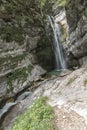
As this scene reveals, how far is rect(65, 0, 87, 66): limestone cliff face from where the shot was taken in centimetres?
1360

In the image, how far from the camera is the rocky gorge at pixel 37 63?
7.40 metres

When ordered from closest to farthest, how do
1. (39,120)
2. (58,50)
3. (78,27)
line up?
(39,120) < (78,27) < (58,50)

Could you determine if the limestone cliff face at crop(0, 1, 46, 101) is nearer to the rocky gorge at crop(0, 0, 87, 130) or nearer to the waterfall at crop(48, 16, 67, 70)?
the rocky gorge at crop(0, 0, 87, 130)

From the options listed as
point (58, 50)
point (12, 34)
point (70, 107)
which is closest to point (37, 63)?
point (58, 50)

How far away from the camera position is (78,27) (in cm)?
1448

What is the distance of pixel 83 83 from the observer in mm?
8406

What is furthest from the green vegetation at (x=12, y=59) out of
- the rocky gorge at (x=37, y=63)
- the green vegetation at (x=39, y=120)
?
the green vegetation at (x=39, y=120)

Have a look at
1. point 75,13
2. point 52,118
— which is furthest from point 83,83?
point 75,13

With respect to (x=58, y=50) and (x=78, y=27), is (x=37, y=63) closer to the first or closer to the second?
(x=58, y=50)

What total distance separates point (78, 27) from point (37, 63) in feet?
18.1

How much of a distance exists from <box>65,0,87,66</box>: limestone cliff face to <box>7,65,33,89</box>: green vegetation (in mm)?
4455

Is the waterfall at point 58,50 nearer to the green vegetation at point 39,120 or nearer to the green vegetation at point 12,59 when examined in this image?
the green vegetation at point 12,59

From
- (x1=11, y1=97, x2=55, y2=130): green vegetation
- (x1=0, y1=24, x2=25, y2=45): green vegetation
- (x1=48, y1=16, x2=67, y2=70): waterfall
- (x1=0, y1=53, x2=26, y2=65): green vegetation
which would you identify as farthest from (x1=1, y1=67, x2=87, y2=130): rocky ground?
(x1=48, y1=16, x2=67, y2=70): waterfall

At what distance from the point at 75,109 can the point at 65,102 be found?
2.70 feet
